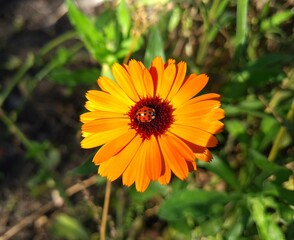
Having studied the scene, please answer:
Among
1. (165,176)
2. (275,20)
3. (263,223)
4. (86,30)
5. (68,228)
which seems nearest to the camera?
(165,176)

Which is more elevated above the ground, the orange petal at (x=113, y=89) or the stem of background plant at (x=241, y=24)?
the orange petal at (x=113, y=89)

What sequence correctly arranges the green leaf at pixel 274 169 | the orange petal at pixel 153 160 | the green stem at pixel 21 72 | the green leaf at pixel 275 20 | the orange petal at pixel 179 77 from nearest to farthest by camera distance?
1. the orange petal at pixel 153 160
2. the orange petal at pixel 179 77
3. the green leaf at pixel 274 169
4. the green leaf at pixel 275 20
5. the green stem at pixel 21 72

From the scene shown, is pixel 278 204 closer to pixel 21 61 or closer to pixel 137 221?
pixel 137 221

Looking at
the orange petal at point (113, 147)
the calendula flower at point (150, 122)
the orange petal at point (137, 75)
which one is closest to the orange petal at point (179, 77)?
the calendula flower at point (150, 122)

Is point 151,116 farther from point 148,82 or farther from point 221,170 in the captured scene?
point 221,170

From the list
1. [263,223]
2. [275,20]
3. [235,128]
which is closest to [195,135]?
[263,223]

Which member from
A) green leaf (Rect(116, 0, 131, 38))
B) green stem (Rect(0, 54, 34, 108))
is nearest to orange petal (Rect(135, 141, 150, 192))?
green leaf (Rect(116, 0, 131, 38))

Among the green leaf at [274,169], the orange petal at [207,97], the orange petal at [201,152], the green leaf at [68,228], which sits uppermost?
the orange petal at [207,97]

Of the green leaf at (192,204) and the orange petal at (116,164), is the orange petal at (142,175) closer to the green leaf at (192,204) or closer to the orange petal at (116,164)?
the orange petal at (116,164)

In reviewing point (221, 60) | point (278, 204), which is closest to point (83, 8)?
point (221, 60)
